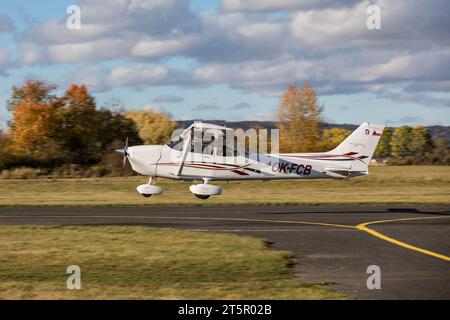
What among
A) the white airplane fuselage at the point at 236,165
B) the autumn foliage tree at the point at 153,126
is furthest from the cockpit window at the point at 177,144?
the autumn foliage tree at the point at 153,126

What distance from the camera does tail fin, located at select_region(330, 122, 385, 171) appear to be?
2784cm

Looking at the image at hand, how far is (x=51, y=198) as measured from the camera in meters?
33.3

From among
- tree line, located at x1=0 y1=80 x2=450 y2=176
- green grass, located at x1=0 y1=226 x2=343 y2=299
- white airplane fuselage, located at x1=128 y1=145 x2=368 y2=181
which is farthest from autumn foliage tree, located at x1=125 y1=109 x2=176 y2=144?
green grass, located at x1=0 y1=226 x2=343 y2=299

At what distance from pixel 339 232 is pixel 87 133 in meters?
44.7

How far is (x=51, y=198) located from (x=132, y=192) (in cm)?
507

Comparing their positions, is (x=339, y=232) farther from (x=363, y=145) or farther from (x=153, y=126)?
(x=153, y=126)

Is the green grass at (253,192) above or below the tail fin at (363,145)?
below

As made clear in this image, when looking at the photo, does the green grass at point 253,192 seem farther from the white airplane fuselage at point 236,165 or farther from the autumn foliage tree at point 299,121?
the autumn foliage tree at point 299,121

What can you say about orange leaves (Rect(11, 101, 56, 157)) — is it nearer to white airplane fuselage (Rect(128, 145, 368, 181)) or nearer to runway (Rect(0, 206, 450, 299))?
runway (Rect(0, 206, 450, 299))

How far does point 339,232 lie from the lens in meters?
18.5

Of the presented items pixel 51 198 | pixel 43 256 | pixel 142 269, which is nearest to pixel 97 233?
pixel 43 256

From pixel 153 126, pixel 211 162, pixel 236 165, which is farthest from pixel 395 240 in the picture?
pixel 153 126

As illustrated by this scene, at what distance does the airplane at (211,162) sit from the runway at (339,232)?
4.17 feet

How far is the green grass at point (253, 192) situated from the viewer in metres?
30.6
